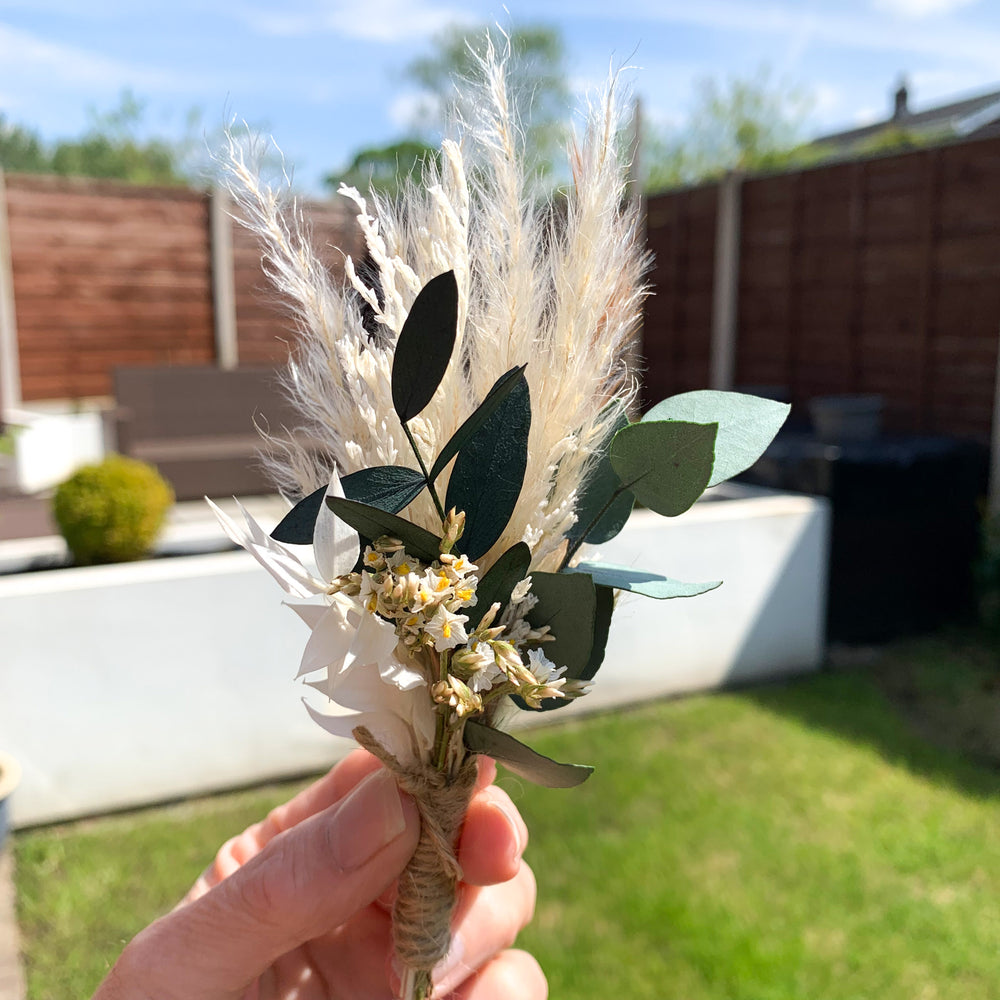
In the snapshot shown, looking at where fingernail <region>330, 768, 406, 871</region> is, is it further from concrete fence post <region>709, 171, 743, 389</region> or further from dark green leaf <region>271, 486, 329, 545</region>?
concrete fence post <region>709, 171, 743, 389</region>

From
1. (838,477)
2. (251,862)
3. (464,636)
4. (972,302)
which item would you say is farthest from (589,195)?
(972,302)

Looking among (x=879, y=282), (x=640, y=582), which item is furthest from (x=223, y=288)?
(x=640, y=582)

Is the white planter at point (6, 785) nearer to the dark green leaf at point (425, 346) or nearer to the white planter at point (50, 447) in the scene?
the dark green leaf at point (425, 346)

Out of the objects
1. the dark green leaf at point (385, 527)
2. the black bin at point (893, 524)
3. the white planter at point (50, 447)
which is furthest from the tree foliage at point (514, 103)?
the white planter at point (50, 447)

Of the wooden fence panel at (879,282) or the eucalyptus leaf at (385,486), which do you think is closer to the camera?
the eucalyptus leaf at (385,486)

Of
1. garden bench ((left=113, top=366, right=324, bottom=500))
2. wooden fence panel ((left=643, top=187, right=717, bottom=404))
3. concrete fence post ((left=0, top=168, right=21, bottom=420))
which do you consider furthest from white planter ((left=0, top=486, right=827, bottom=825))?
concrete fence post ((left=0, top=168, right=21, bottom=420))

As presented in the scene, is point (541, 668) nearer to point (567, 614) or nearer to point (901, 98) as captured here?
point (567, 614)
